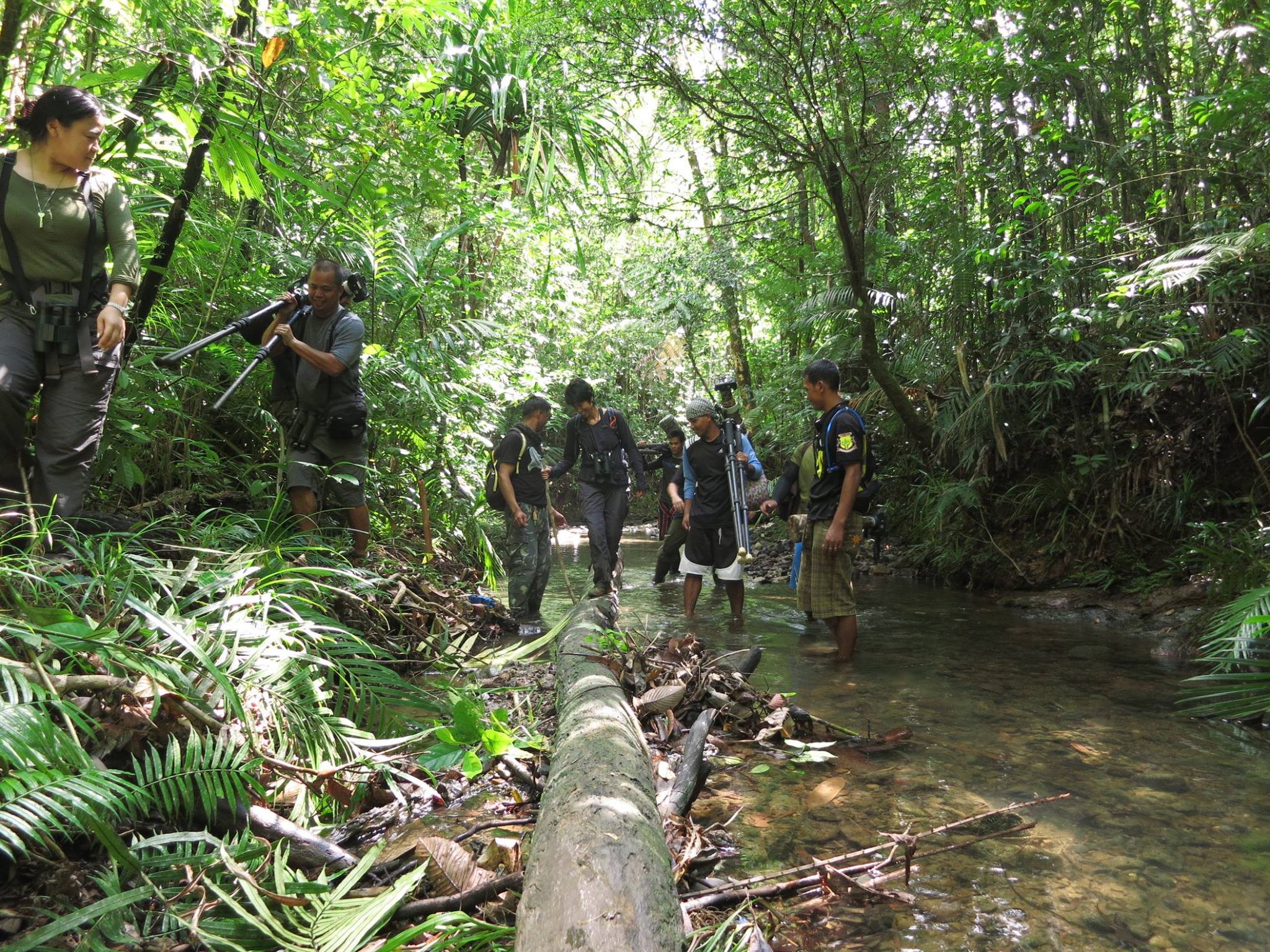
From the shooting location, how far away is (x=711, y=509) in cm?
768

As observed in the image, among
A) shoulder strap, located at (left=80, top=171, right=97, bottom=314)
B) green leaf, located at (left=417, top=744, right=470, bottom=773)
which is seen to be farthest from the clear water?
shoulder strap, located at (left=80, top=171, right=97, bottom=314)

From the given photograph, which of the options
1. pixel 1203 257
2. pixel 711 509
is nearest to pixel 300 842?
pixel 711 509

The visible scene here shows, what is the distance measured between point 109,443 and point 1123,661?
6.97m

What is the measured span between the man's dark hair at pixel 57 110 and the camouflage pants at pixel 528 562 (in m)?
4.62

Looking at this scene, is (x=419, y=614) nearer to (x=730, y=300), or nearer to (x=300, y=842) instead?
(x=300, y=842)

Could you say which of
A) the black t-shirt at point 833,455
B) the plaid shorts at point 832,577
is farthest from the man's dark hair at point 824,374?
the plaid shorts at point 832,577

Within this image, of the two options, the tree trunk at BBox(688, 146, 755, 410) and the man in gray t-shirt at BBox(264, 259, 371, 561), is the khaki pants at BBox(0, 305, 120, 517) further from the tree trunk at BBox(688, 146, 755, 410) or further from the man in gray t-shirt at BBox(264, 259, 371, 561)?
the tree trunk at BBox(688, 146, 755, 410)

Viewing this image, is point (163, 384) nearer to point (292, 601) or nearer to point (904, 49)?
point (292, 601)

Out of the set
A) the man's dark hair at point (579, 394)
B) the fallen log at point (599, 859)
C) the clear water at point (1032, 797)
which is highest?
the man's dark hair at point (579, 394)

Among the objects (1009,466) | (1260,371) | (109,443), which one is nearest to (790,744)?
(109,443)

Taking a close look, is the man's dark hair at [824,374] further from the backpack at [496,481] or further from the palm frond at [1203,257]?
the backpack at [496,481]

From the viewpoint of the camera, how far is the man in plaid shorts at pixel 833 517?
5789mm

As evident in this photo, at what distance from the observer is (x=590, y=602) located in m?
5.95

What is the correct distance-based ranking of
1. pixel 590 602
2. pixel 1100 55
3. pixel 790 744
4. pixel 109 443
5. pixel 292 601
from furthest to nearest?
pixel 1100 55 < pixel 590 602 < pixel 109 443 < pixel 790 744 < pixel 292 601
